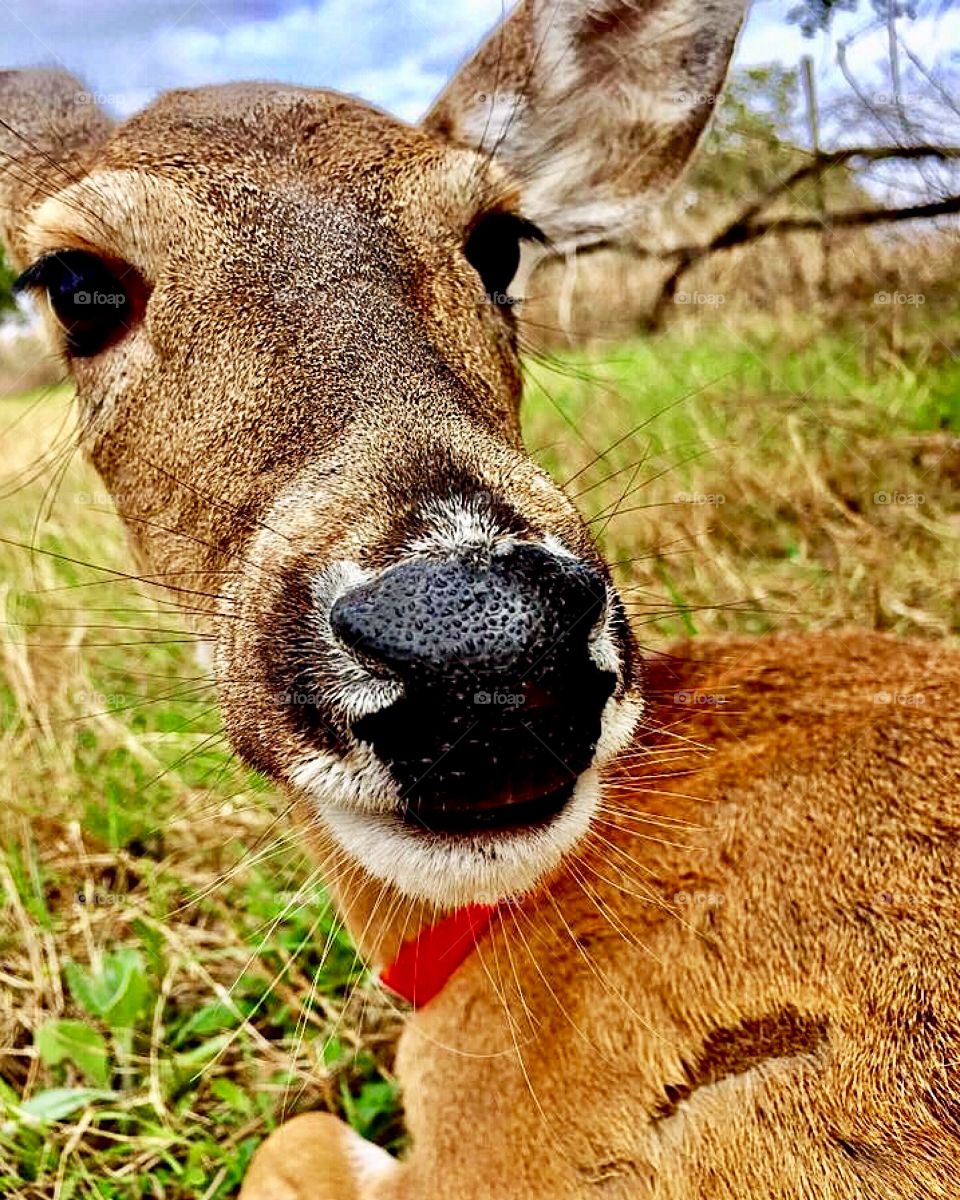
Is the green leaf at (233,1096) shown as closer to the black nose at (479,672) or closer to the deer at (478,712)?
the deer at (478,712)

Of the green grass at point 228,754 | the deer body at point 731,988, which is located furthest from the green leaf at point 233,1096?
the deer body at point 731,988

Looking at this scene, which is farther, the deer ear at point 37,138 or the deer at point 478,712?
the deer ear at point 37,138

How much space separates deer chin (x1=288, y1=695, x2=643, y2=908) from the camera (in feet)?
6.70

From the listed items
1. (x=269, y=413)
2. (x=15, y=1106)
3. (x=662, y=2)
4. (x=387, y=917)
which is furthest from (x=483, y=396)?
(x=15, y=1106)

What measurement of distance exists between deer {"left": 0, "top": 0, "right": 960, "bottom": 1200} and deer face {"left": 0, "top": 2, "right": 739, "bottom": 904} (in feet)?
0.03

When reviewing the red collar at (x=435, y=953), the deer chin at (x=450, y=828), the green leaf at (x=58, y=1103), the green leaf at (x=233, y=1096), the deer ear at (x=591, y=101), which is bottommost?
the green leaf at (x=233, y=1096)

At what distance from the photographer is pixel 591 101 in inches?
163

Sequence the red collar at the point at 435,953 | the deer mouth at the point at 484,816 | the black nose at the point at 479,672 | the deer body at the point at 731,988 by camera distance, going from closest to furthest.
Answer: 1. the black nose at the point at 479,672
2. the deer mouth at the point at 484,816
3. the deer body at the point at 731,988
4. the red collar at the point at 435,953

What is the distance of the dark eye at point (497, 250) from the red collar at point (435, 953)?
1.79 metres

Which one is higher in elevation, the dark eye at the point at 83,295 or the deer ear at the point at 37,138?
the deer ear at the point at 37,138

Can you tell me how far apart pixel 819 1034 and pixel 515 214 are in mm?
2529

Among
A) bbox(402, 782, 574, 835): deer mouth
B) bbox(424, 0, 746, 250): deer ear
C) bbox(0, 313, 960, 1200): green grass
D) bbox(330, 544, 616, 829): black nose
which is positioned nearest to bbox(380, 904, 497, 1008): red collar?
bbox(0, 313, 960, 1200): green grass

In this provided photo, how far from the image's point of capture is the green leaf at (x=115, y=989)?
12.2ft

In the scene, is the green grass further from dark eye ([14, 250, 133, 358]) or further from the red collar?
dark eye ([14, 250, 133, 358])
